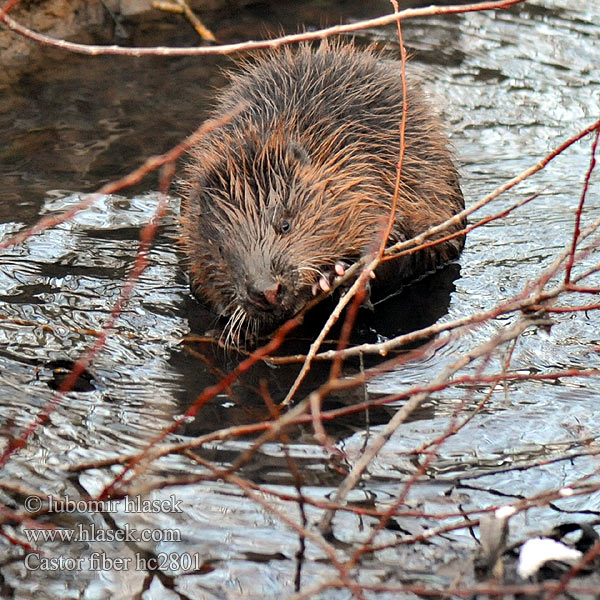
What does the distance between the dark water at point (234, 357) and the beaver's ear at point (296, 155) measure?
0.90 meters

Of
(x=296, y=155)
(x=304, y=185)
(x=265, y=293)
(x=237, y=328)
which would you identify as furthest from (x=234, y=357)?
(x=296, y=155)

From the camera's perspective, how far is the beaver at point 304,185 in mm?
4566

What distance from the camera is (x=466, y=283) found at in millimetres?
5398

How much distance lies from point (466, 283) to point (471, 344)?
0.74m

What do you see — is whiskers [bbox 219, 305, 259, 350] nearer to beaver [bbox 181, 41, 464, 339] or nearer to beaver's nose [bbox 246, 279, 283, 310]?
beaver [bbox 181, 41, 464, 339]

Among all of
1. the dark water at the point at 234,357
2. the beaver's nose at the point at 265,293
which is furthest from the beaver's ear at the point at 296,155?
the dark water at the point at 234,357

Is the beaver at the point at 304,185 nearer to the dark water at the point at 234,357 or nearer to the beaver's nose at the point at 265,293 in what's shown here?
the beaver's nose at the point at 265,293

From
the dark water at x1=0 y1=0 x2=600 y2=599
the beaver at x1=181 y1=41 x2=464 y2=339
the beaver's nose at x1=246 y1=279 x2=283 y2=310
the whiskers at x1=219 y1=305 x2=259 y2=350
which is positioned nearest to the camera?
the dark water at x1=0 y1=0 x2=600 y2=599

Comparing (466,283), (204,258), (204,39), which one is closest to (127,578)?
(204,258)

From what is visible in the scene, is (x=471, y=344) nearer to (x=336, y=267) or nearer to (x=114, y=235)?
(x=336, y=267)

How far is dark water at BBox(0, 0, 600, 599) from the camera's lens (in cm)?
338

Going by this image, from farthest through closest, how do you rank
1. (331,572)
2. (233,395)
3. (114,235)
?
(114,235) < (233,395) < (331,572)

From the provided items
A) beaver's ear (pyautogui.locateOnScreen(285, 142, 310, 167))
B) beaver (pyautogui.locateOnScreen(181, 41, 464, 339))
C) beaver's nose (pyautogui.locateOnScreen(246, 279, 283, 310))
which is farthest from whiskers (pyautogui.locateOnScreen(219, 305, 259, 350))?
beaver's ear (pyautogui.locateOnScreen(285, 142, 310, 167))

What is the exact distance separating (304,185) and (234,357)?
0.87 meters
